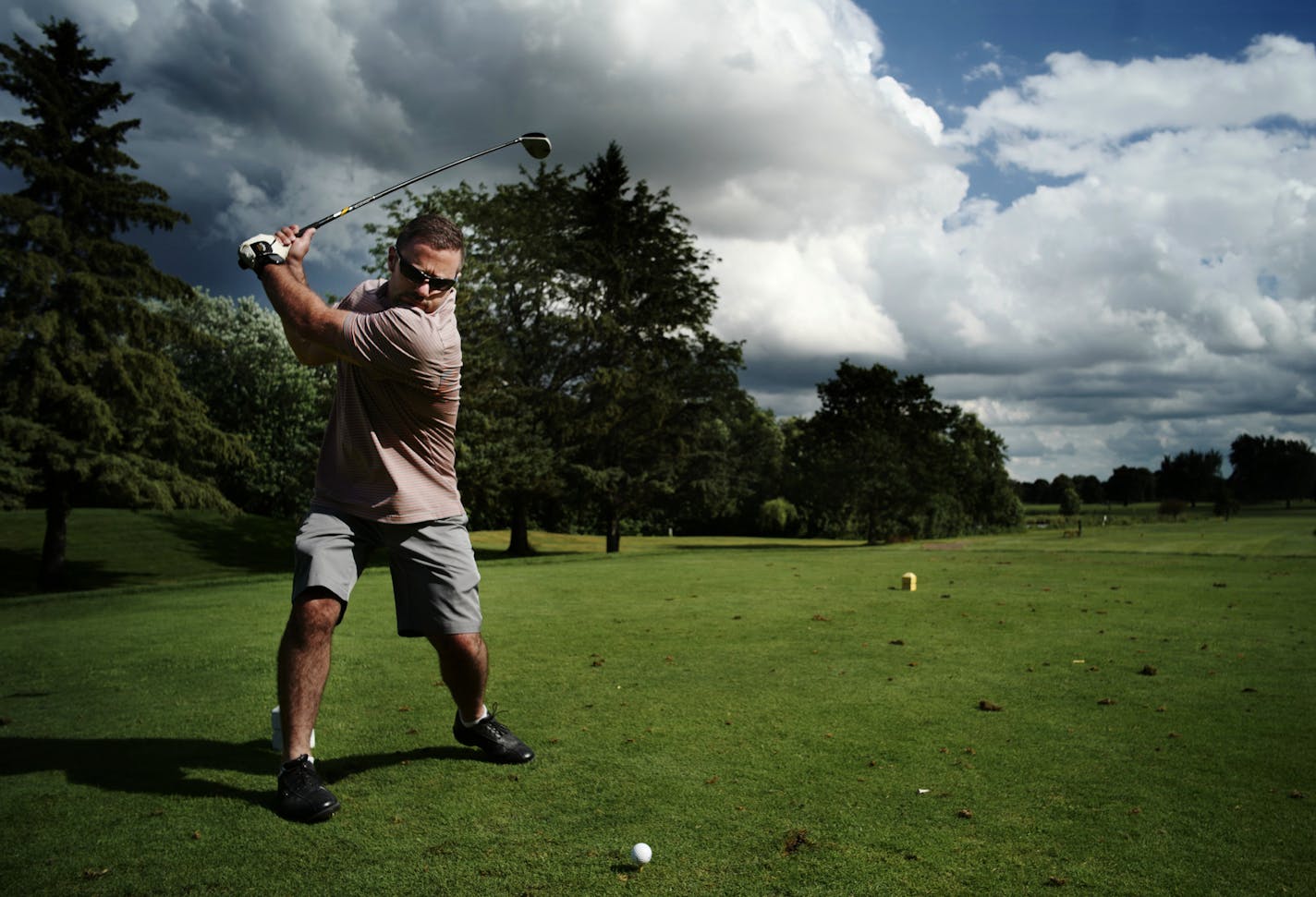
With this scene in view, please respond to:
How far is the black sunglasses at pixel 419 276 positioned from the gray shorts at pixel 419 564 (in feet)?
3.71

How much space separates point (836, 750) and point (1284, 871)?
1.90 metres

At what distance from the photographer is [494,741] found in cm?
434

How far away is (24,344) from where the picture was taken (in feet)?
73.5

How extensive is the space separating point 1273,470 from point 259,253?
12143 cm

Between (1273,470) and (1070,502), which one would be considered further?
(1273,470)

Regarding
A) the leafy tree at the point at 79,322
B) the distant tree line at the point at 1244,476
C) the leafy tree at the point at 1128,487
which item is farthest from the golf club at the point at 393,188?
the leafy tree at the point at 1128,487

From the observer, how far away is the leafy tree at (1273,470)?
3866 inches

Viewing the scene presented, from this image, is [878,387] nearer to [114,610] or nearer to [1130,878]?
[114,610]

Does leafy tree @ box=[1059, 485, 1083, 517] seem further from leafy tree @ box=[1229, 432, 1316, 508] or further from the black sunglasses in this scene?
the black sunglasses

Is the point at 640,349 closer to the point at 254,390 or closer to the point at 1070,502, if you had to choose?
the point at 254,390

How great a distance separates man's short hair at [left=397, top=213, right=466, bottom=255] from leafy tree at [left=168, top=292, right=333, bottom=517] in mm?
36072

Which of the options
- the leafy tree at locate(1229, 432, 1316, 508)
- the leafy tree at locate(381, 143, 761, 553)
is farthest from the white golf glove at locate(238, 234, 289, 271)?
the leafy tree at locate(1229, 432, 1316, 508)

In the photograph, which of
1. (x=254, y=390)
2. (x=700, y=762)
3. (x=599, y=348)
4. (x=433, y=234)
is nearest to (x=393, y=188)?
(x=433, y=234)

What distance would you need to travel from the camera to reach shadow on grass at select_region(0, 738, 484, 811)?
3957mm
